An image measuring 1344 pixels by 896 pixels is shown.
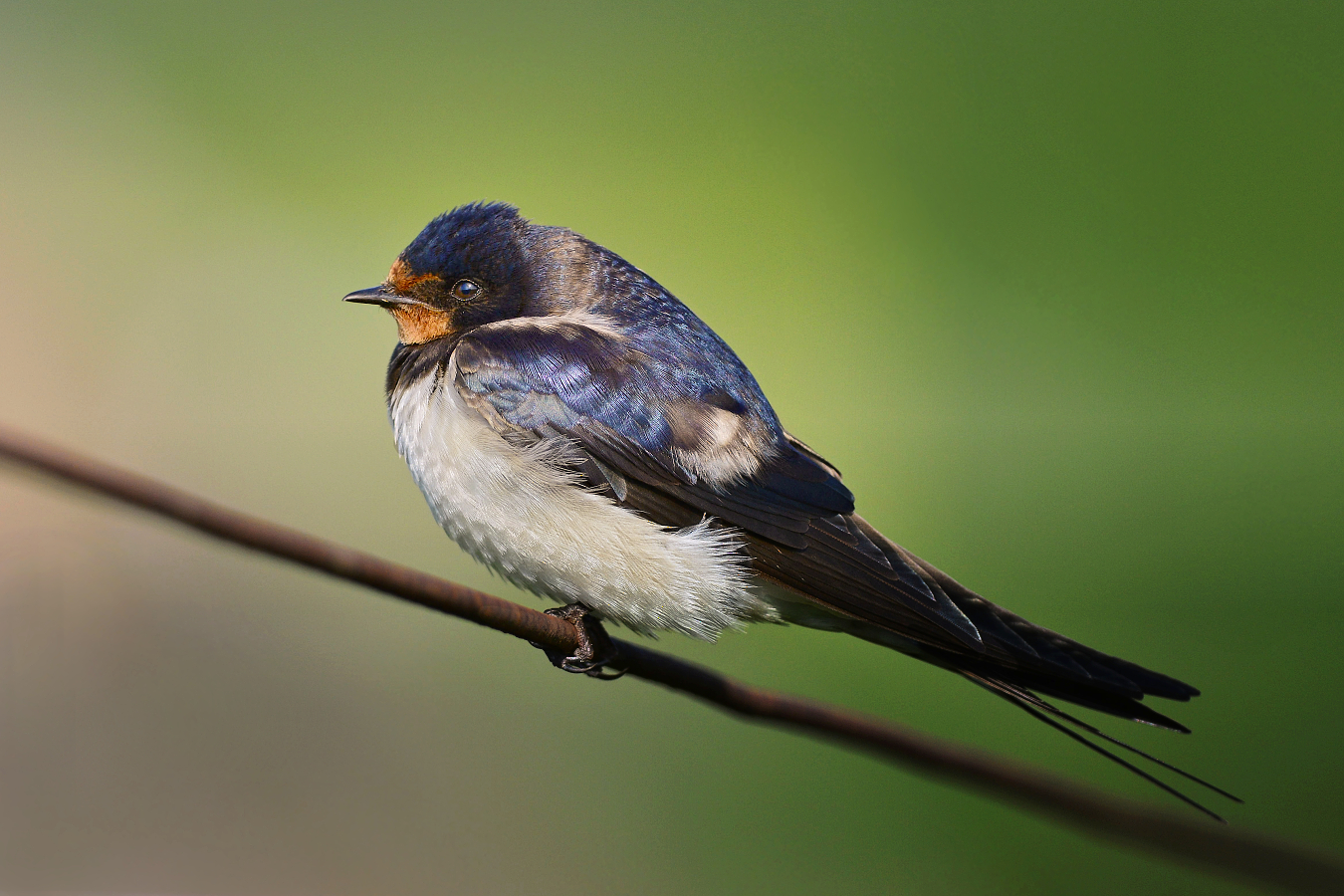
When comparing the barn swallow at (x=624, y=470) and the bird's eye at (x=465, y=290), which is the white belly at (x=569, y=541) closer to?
the barn swallow at (x=624, y=470)

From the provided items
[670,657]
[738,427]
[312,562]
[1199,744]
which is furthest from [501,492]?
[1199,744]

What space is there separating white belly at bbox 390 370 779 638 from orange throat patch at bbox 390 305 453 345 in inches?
5.2

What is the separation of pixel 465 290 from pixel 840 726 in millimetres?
718

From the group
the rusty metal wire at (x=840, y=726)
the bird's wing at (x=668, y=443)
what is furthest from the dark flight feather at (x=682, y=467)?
the rusty metal wire at (x=840, y=726)

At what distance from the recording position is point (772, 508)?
1.10 meters

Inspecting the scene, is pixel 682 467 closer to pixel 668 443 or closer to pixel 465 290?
pixel 668 443

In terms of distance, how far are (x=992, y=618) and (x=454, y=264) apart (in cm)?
64

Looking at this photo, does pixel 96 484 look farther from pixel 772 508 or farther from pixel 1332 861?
pixel 772 508

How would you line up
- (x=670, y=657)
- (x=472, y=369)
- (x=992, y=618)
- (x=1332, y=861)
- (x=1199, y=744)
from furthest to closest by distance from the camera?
(x=1199, y=744)
(x=472, y=369)
(x=992, y=618)
(x=670, y=657)
(x=1332, y=861)

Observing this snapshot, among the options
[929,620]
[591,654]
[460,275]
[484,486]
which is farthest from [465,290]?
[929,620]

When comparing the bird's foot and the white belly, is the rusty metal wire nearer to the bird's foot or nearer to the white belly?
the bird's foot

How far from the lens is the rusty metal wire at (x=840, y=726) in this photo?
38cm

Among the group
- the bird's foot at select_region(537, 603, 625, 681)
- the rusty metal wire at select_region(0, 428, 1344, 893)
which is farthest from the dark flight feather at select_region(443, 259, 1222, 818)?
the rusty metal wire at select_region(0, 428, 1344, 893)

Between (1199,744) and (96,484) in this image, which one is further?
(1199,744)
